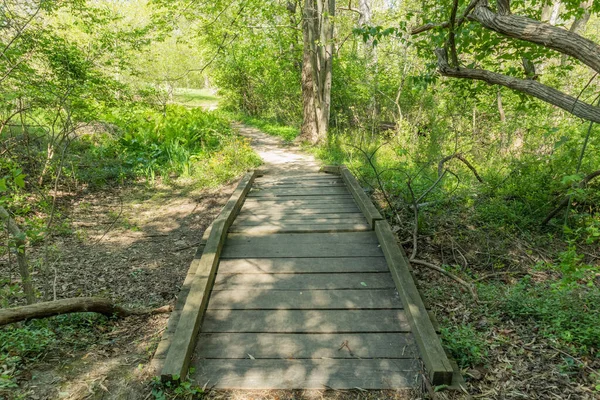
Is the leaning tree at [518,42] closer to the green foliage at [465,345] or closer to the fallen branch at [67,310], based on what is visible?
the green foliage at [465,345]

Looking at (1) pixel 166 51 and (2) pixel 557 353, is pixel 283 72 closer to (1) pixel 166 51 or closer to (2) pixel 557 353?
(1) pixel 166 51

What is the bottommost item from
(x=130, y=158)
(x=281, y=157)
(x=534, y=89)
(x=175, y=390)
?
(x=281, y=157)

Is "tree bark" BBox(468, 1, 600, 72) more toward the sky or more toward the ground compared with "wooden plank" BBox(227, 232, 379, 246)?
more toward the sky

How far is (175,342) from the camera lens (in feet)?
8.36

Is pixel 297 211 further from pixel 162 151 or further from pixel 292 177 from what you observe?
pixel 162 151

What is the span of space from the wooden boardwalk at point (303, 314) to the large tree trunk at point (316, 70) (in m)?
7.67

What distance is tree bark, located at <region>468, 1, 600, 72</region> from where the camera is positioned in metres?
3.19

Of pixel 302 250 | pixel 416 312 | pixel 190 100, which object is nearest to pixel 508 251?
pixel 416 312

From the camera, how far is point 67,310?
2877mm

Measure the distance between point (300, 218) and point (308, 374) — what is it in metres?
2.54

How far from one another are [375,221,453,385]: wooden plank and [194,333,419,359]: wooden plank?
0.14 m

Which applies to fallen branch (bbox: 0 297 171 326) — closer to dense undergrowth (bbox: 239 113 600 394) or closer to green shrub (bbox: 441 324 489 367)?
green shrub (bbox: 441 324 489 367)

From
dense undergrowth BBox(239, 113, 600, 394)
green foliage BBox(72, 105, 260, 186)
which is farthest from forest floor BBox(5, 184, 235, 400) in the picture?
dense undergrowth BBox(239, 113, 600, 394)

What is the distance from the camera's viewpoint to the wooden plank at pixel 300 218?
4.65 metres
